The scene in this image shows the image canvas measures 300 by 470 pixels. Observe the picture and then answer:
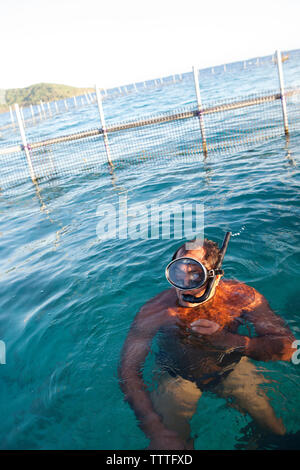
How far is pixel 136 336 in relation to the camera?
3125 mm

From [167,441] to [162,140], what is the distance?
508 inches

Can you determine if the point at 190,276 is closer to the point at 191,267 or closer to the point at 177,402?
the point at 191,267

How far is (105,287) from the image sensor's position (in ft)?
15.9

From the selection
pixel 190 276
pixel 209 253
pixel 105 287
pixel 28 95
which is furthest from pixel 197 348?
pixel 28 95

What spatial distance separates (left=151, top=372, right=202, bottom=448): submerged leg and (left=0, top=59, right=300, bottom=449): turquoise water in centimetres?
12

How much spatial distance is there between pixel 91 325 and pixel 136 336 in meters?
1.15

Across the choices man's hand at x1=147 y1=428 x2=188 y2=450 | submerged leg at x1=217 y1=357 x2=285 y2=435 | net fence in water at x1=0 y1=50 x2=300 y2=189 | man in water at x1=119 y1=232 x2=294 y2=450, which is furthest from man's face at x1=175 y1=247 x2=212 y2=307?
net fence in water at x1=0 y1=50 x2=300 y2=189

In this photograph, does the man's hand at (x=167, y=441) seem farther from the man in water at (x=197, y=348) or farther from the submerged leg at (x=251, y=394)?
the submerged leg at (x=251, y=394)

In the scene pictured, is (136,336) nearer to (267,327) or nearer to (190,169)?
(267,327)

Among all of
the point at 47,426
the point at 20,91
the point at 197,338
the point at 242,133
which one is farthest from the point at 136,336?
the point at 20,91

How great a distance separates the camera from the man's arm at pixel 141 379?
2410mm

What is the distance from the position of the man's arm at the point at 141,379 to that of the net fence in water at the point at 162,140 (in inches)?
322

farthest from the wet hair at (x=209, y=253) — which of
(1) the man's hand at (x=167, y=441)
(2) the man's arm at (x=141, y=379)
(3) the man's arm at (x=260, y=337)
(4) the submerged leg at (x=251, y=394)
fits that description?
(1) the man's hand at (x=167, y=441)

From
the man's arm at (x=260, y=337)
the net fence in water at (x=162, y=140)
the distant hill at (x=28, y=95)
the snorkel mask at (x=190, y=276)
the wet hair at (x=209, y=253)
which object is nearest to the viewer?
the man's arm at (x=260, y=337)
